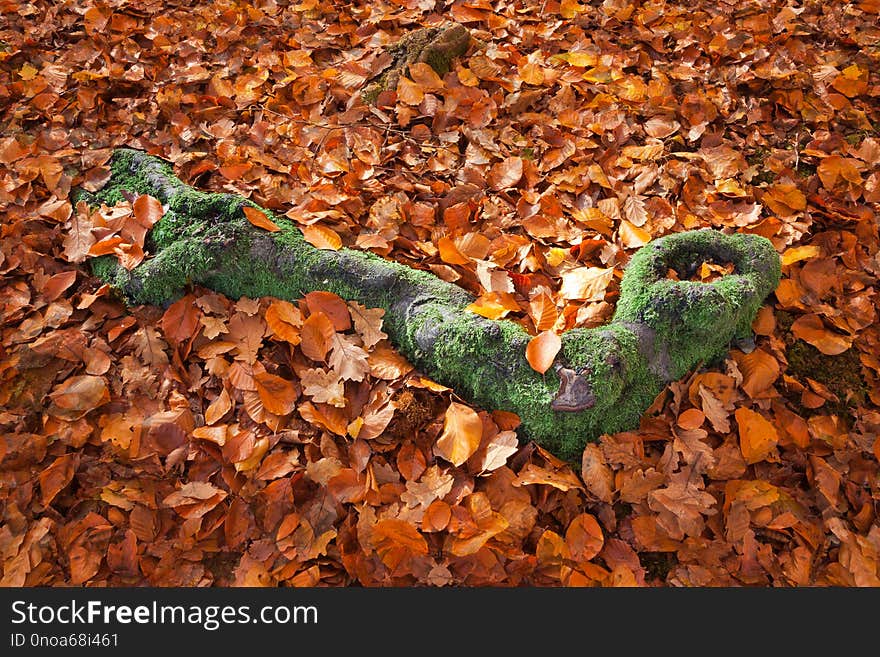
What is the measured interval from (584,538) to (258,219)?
5.03 feet

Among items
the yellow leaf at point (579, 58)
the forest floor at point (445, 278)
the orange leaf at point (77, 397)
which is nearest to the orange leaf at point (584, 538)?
the forest floor at point (445, 278)

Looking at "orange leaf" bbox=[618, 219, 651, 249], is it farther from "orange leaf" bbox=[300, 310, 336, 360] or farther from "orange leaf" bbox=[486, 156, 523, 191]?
"orange leaf" bbox=[300, 310, 336, 360]

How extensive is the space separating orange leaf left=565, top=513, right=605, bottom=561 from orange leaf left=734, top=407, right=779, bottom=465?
0.54 meters

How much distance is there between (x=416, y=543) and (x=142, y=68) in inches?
111

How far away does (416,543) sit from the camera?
181 centimetres

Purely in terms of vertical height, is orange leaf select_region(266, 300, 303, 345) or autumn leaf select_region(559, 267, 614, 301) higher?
orange leaf select_region(266, 300, 303, 345)

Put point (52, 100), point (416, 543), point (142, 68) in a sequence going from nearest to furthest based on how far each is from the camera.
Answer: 1. point (416, 543)
2. point (52, 100)
3. point (142, 68)

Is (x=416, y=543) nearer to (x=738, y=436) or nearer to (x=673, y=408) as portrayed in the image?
(x=673, y=408)

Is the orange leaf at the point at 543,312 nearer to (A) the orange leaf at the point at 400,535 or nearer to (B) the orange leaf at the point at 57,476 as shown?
(A) the orange leaf at the point at 400,535

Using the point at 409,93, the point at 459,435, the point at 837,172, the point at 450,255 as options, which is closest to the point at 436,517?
the point at 459,435

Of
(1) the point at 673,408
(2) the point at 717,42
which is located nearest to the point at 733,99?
(2) the point at 717,42

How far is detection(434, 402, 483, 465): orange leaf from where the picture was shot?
1.94 metres

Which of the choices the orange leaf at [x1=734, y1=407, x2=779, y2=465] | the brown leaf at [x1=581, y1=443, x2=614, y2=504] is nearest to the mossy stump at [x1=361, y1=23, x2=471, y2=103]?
the brown leaf at [x1=581, y1=443, x2=614, y2=504]

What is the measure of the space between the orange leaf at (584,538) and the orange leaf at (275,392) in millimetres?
930
